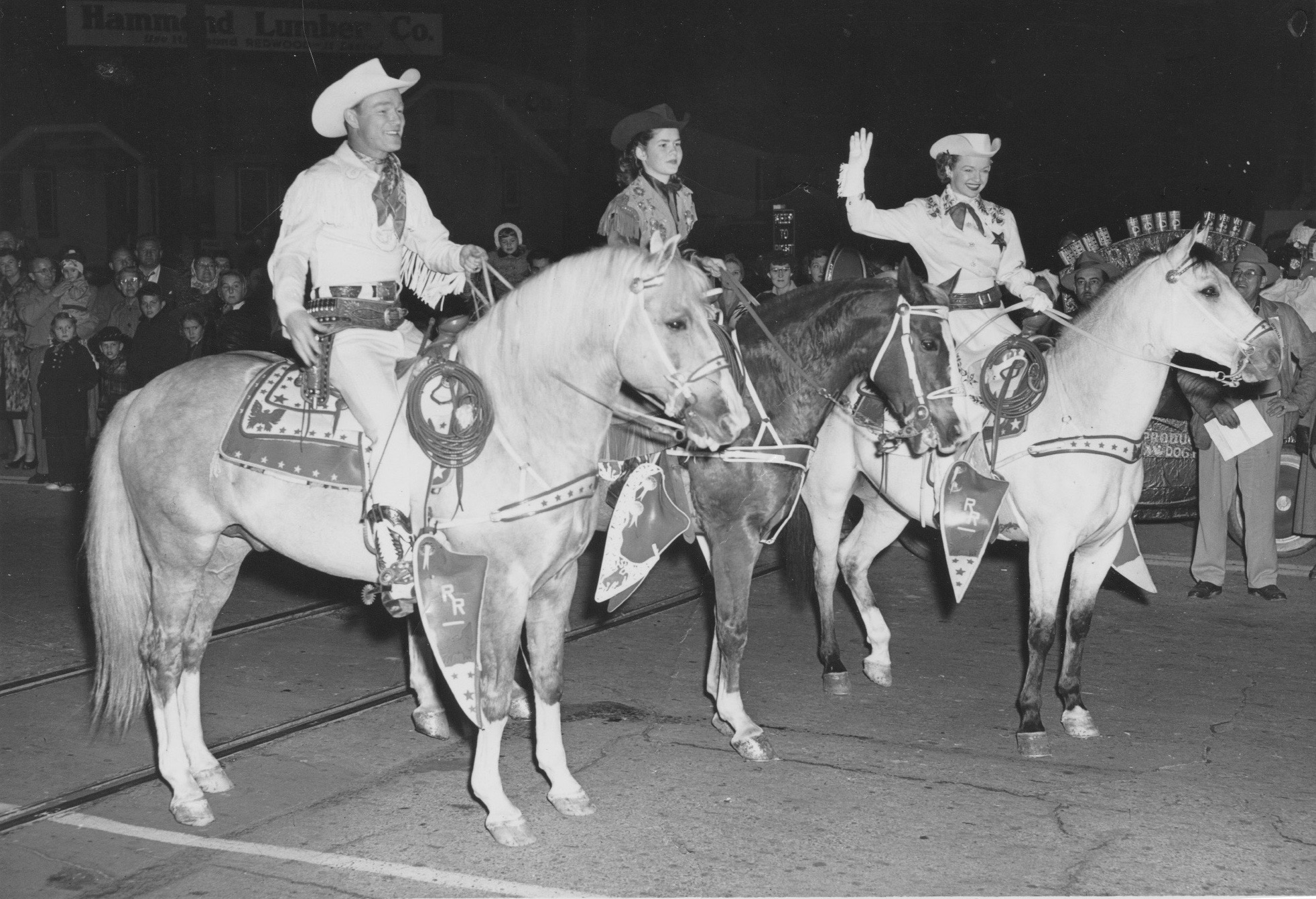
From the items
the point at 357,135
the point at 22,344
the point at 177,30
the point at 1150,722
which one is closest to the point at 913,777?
the point at 1150,722

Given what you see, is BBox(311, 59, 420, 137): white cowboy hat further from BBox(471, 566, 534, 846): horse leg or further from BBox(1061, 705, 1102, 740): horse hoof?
BBox(1061, 705, 1102, 740): horse hoof

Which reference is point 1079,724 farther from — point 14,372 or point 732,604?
point 14,372

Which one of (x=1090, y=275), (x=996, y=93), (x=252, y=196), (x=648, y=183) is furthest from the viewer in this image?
(x=252, y=196)

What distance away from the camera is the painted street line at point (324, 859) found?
414 cm

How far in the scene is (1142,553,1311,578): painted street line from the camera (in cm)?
927

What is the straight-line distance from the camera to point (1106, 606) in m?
8.25

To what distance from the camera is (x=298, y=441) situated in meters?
4.80

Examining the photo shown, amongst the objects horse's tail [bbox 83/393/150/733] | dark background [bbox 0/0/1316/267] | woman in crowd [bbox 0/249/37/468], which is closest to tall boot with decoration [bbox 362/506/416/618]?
horse's tail [bbox 83/393/150/733]

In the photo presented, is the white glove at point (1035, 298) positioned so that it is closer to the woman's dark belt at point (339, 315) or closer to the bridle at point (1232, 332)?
the bridle at point (1232, 332)

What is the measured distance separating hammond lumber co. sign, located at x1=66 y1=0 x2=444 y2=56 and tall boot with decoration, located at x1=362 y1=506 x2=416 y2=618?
1804 centimetres

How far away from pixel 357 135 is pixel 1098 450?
137 inches

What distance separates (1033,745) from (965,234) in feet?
8.58

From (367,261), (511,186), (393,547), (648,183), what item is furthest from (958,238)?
(511,186)

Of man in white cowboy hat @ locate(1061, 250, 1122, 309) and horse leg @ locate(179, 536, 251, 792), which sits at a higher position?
man in white cowboy hat @ locate(1061, 250, 1122, 309)
